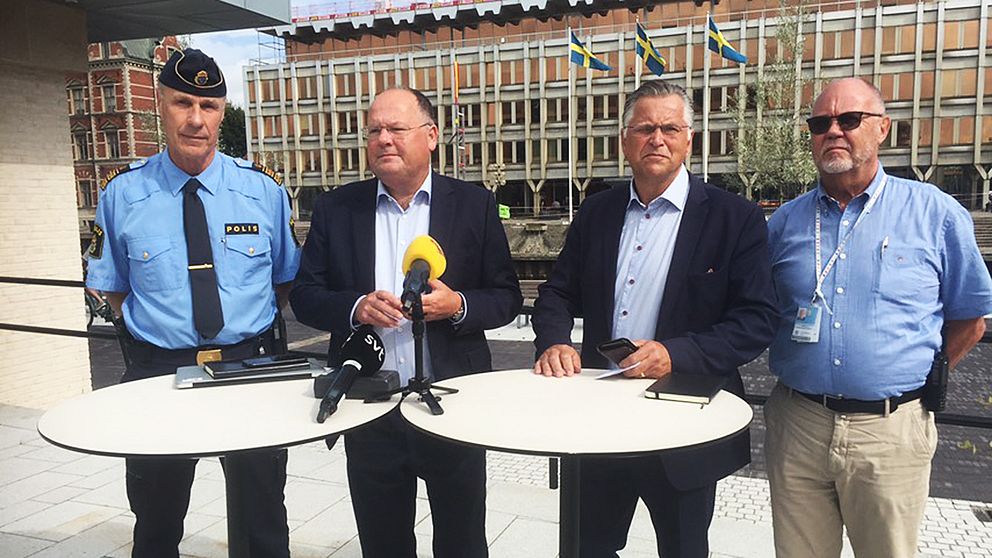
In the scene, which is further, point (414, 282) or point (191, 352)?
point (191, 352)

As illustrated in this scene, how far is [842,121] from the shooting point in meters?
2.36

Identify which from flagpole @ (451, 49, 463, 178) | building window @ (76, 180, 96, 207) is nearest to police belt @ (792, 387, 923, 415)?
flagpole @ (451, 49, 463, 178)

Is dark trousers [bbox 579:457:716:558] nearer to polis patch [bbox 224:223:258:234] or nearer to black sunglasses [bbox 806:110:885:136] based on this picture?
black sunglasses [bbox 806:110:885:136]

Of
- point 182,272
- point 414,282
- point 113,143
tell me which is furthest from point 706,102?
point 113,143

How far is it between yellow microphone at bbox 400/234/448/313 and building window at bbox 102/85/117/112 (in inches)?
2271

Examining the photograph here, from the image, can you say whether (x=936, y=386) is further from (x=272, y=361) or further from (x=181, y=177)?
(x=181, y=177)

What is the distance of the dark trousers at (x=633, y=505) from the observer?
2258 mm

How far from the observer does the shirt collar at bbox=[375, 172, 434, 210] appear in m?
2.70

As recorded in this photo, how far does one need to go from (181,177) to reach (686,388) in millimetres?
2083

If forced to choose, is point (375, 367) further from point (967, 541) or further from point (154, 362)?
point (967, 541)

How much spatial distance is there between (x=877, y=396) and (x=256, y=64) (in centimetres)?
5350

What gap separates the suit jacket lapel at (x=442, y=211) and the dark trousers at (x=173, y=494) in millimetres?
893

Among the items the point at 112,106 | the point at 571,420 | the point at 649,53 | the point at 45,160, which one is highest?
the point at 112,106

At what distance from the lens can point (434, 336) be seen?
2.61m
